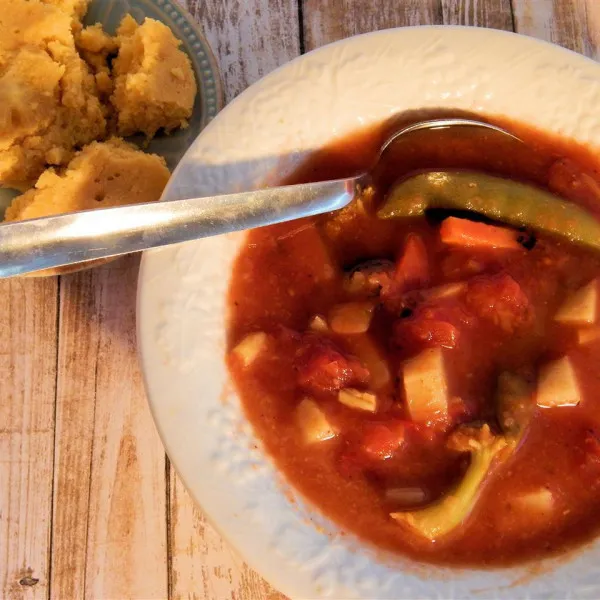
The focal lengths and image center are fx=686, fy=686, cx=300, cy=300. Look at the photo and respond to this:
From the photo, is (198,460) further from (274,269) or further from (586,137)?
(586,137)

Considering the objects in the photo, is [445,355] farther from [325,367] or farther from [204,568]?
[204,568]

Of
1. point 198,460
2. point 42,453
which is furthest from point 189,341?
point 42,453

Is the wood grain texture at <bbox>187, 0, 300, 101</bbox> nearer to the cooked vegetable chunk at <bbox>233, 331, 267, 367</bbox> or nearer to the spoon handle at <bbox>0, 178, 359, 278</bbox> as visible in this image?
the spoon handle at <bbox>0, 178, 359, 278</bbox>

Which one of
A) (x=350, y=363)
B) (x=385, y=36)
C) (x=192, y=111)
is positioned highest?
(x=385, y=36)

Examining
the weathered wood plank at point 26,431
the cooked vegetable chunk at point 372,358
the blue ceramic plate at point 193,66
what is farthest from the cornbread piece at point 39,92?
the cooked vegetable chunk at point 372,358

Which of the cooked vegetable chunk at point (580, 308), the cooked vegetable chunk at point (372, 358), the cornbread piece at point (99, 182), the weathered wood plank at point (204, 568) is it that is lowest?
the weathered wood plank at point (204, 568)

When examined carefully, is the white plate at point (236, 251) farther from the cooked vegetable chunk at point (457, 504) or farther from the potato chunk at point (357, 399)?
the potato chunk at point (357, 399)
